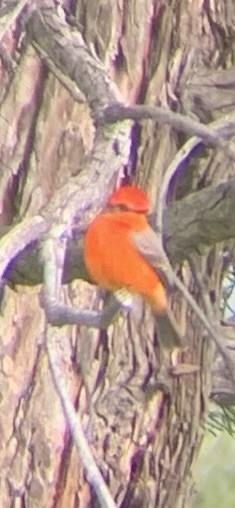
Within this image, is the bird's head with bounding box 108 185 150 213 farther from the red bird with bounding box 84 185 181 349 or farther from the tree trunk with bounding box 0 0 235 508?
the tree trunk with bounding box 0 0 235 508

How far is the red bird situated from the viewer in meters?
2.06

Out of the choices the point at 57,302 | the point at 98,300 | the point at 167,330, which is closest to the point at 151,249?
the point at 57,302

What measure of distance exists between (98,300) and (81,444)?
158 centimetres

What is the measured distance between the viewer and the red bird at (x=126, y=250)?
6.76 feet

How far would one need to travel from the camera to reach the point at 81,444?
1598mm

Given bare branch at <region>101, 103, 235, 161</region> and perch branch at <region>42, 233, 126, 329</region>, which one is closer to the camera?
perch branch at <region>42, 233, 126, 329</region>

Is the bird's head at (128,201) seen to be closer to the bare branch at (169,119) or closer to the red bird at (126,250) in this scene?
the red bird at (126,250)

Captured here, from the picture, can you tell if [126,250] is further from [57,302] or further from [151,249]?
[57,302]

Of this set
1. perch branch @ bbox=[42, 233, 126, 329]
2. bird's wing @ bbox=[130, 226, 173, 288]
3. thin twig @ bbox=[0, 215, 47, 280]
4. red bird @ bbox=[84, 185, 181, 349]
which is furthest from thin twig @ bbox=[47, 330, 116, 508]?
bird's wing @ bbox=[130, 226, 173, 288]

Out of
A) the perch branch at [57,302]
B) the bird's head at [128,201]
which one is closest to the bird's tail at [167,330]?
Result: the bird's head at [128,201]

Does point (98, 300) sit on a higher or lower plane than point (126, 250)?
lower

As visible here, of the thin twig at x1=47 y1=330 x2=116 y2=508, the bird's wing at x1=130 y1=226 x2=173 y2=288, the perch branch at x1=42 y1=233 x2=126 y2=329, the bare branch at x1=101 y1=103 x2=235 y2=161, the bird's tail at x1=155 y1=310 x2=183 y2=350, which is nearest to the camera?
the thin twig at x1=47 y1=330 x2=116 y2=508

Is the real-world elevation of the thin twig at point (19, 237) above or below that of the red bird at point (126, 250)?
above

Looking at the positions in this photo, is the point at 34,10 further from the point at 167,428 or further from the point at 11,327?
the point at 167,428
